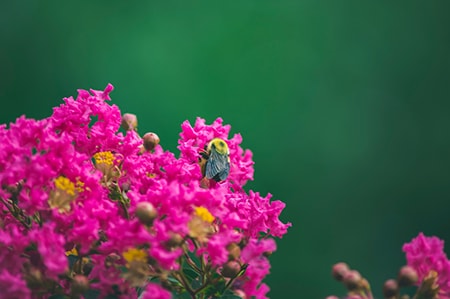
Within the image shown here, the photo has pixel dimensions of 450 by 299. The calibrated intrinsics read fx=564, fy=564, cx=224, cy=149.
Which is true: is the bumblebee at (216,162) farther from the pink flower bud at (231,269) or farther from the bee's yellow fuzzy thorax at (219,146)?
the pink flower bud at (231,269)

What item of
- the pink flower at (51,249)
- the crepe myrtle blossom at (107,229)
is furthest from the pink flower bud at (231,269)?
the pink flower at (51,249)

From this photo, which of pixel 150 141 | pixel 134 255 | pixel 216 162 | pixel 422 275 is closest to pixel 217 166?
pixel 216 162

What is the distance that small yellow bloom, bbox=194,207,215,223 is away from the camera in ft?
2.78

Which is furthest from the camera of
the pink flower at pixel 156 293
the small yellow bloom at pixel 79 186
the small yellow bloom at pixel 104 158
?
the small yellow bloom at pixel 104 158

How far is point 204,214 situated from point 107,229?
0.15 metres

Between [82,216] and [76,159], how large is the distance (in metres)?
0.10

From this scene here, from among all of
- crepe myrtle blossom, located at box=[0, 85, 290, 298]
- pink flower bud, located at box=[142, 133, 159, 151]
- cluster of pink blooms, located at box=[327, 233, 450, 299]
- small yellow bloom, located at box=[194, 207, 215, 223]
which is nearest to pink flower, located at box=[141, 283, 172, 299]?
crepe myrtle blossom, located at box=[0, 85, 290, 298]

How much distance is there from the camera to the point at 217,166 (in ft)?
3.35

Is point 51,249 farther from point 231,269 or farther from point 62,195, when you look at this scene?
point 231,269

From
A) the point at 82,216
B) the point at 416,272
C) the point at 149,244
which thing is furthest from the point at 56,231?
the point at 416,272

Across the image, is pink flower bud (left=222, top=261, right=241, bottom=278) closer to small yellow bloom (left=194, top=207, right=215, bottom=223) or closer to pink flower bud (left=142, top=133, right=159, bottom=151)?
small yellow bloom (left=194, top=207, right=215, bottom=223)

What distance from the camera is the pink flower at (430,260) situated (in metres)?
0.86

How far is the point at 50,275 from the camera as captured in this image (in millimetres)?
802

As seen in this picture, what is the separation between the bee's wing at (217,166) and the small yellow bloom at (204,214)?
0.16m
